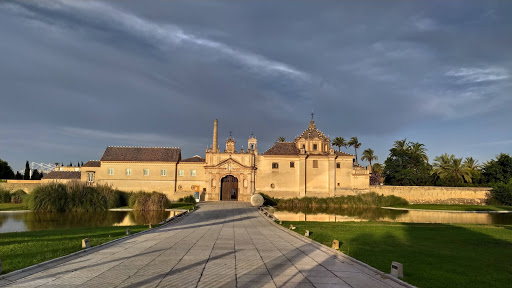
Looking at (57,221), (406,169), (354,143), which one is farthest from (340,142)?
(57,221)

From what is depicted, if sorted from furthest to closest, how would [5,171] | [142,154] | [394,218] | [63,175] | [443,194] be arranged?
[5,171] → [63,175] → [443,194] → [142,154] → [394,218]

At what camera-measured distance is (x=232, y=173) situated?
4731 cm

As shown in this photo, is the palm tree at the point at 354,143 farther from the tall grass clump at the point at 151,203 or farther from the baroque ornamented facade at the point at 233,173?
the tall grass clump at the point at 151,203

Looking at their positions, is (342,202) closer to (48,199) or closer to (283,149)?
(283,149)

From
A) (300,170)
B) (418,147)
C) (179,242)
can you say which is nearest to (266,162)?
(300,170)

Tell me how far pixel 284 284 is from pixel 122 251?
6.81m

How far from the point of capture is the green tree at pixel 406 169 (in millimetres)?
56000

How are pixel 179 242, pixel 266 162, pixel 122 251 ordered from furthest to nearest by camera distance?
pixel 266 162
pixel 179 242
pixel 122 251

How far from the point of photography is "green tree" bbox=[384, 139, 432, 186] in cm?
5600

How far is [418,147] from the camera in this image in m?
61.6

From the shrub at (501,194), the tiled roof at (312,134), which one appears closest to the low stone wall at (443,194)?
the shrub at (501,194)

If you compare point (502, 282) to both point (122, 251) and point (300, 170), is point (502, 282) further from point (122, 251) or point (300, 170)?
point (300, 170)

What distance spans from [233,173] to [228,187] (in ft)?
7.07

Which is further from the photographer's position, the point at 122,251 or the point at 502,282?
the point at 122,251
